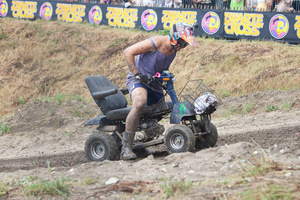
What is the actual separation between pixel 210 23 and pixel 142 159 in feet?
31.2

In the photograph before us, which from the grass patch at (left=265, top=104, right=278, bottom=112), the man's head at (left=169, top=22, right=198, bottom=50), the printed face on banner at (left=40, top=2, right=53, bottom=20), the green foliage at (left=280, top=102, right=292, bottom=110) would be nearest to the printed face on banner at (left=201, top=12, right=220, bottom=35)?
the grass patch at (left=265, top=104, right=278, bottom=112)

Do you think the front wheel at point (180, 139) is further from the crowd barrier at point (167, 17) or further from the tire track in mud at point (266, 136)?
the crowd barrier at point (167, 17)

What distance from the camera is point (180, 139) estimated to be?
698cm

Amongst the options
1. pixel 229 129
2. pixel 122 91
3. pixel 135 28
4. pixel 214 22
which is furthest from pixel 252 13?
pixel 122 91

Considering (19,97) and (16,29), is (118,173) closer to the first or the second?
(19,97)

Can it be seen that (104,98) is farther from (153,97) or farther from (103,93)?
(153,97)

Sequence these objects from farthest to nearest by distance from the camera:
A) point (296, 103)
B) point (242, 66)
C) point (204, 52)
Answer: point (204, 52) → point (242, 66) → point (296, 103)

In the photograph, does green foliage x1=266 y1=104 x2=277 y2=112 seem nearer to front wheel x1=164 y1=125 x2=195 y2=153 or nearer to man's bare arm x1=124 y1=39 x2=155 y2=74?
Result: front wheel x1=164 y1=125 x2=195 y2=153

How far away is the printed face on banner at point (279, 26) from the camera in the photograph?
1448cm

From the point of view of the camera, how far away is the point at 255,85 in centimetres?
1291

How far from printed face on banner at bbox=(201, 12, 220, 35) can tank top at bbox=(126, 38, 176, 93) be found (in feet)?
29.0

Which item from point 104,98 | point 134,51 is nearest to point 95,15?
point 104,98

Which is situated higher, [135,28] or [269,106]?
[135,28]

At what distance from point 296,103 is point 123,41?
9.07 meters
